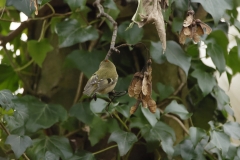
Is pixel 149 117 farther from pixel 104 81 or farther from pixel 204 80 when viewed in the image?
pixel 104 81

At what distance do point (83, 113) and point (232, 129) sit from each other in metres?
0.38

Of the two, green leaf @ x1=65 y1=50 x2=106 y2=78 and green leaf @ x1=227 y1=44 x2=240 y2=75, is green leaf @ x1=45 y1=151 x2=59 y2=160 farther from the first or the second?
green leaf @ x1=227 y1=44 x2=240 y2=75

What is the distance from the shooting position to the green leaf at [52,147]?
0.98 m

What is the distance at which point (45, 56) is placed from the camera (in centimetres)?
122

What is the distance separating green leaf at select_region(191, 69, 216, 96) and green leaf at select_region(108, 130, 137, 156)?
0.25 metres

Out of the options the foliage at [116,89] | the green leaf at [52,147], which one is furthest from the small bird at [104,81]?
the green leaf at [52,147]

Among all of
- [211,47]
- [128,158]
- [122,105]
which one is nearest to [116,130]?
[122,105]

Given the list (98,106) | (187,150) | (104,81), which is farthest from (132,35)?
(104,81)

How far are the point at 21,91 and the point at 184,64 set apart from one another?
1.82ft

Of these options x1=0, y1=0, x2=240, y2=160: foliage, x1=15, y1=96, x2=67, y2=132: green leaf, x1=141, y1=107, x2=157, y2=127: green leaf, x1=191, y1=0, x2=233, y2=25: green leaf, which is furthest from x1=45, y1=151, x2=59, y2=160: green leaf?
x1=191, y1=0, x2=233, y2=25: green leaf

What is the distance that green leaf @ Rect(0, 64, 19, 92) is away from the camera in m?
1.18

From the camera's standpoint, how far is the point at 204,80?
1092 mm

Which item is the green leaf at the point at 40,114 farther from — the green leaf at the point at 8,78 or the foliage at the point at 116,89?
the green leaf at the point at 8,78

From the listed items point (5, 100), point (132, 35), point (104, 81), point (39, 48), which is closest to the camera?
point (104, 81)
